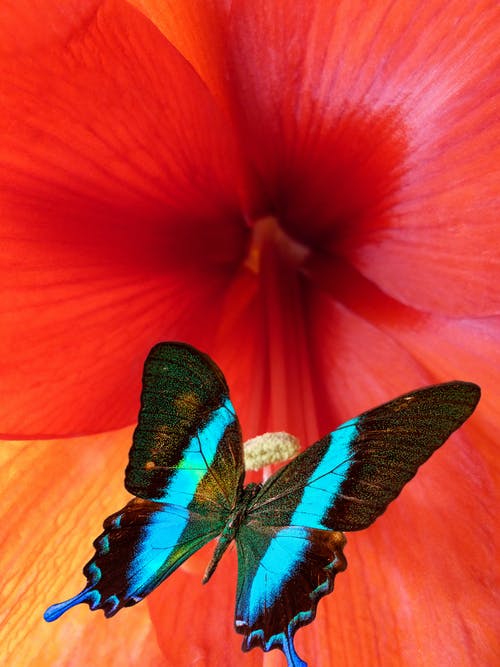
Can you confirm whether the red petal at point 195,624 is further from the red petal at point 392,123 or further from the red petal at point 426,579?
the red petal at point 392,123

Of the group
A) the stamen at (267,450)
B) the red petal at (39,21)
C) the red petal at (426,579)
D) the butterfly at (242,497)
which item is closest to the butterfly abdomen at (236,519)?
the butterfly at (242,497)

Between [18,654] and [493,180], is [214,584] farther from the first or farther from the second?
[493,180]

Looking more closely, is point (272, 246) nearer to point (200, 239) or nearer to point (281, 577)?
point (200, 239)

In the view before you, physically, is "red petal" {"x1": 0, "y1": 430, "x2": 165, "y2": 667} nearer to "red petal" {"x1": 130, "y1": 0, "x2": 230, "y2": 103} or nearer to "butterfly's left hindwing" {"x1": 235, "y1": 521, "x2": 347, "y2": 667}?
Result: "butterfly's left hindwing" {"x1": 235, "y1": 521, "x2": 347, "y2": 667}

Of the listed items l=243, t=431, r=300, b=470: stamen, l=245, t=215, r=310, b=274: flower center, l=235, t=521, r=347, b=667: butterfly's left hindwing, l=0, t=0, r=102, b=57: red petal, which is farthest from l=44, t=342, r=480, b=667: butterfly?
l=245, t=215, r=310, b=274: flower center

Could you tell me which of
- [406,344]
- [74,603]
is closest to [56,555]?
[74,603]

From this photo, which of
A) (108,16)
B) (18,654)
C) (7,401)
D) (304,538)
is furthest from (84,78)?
(18,654)
